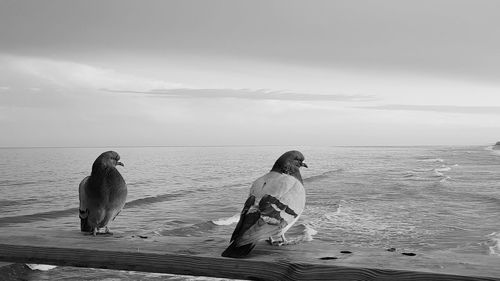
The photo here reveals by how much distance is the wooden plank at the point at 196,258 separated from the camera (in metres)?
3.30

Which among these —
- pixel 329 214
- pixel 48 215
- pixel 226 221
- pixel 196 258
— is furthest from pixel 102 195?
pixel 48 215

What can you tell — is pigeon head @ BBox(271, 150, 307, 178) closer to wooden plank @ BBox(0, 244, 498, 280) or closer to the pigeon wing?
the pigeon wing

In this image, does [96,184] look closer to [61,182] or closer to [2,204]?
[2,204]

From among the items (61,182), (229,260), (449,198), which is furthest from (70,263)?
(61,182)

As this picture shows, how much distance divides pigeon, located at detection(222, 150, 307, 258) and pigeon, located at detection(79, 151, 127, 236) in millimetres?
2243

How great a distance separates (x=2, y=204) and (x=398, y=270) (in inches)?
1038

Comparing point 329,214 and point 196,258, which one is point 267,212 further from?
point 329,214

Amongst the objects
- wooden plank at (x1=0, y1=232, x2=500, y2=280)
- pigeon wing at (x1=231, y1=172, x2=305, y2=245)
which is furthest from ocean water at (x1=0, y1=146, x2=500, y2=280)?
wooden plank at (x1=0, y1=232, x2=500, y2=280)

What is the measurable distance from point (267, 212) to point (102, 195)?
2719mm

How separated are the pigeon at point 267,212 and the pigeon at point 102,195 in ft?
7.36

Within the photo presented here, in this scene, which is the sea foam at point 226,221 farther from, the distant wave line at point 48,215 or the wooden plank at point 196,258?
the wooden plank at point 196,258

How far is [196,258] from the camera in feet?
11.8

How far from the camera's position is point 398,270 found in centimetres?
318

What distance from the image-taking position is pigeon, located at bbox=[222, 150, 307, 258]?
12.4 feet
